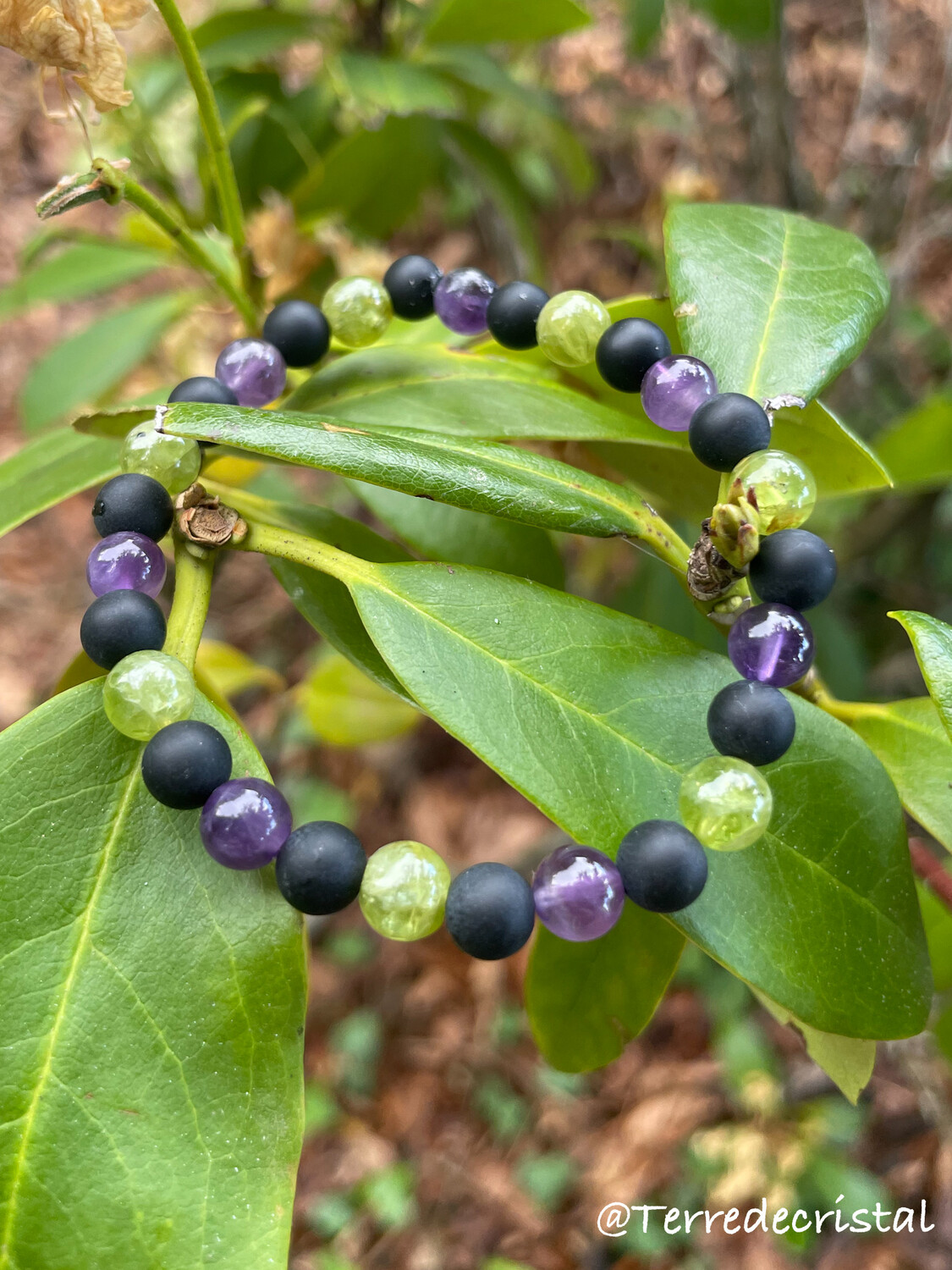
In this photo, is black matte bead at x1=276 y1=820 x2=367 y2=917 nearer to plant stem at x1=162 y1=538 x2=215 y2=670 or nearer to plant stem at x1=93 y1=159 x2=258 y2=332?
plant stem at x1=162 y1=538 x2=215 y2=670

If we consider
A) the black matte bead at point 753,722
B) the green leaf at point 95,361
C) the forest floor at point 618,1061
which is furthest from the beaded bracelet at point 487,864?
the green leaf at point 95,361

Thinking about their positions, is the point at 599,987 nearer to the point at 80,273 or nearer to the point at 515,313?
the point at 515,313

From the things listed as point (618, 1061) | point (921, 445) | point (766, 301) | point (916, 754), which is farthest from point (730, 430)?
point (618, 1061)

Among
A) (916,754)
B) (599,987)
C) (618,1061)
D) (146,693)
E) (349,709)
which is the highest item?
(146,693)

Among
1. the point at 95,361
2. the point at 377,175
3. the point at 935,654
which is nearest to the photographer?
the point at 935,654

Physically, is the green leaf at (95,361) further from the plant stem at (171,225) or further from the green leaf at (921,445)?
the green leaf at (921,445)

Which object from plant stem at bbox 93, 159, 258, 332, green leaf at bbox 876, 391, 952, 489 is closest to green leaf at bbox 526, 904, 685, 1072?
plant stem at bbox 93, 159, 258, 332
